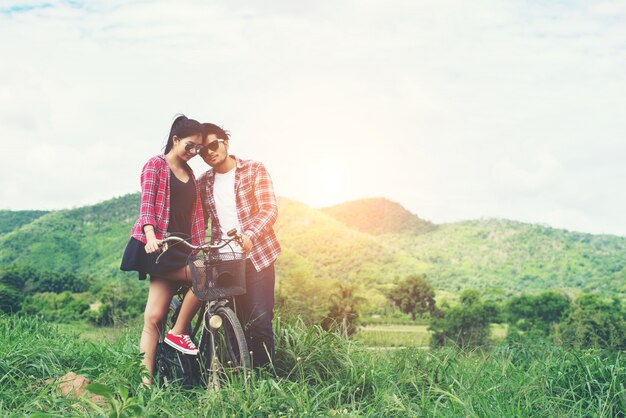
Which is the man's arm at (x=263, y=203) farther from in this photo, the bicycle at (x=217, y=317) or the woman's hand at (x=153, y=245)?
the woman's hand at (x=153, y=245)

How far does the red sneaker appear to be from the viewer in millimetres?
4039

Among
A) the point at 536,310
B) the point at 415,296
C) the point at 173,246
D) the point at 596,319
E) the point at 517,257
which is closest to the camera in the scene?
the point at 173,246

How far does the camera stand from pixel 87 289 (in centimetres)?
2916

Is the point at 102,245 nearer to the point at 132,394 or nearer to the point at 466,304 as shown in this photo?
the point at 466,304

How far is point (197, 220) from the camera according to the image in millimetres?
4188

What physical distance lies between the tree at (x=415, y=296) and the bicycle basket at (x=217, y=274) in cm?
2715

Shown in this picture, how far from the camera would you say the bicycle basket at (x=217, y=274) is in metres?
3.75

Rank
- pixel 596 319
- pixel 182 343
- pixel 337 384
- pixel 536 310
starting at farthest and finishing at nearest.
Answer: pixel 536 310, pixel 596 319, pixel 182 343, pixel 337 384

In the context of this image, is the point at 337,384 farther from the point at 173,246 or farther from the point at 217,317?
the point at 173,246

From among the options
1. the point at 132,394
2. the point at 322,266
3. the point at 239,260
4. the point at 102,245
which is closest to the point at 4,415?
the point at 132,394

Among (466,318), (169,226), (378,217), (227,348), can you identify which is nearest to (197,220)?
(169,226)

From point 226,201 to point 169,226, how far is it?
1.32 feet

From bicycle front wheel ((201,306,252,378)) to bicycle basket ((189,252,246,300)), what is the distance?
0.13 meters

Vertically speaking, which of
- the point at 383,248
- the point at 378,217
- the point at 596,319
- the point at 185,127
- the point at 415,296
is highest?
the point at 185,127
